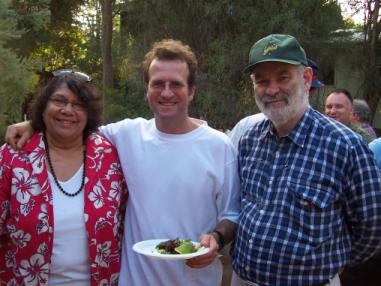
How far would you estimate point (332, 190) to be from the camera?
2453 millimetres

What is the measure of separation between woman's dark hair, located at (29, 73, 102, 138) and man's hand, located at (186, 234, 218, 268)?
99 cm

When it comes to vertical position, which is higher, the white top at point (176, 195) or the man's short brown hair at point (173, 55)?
the man's short brown hair at point (173, 55)

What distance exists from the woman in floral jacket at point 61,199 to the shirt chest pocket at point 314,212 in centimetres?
103

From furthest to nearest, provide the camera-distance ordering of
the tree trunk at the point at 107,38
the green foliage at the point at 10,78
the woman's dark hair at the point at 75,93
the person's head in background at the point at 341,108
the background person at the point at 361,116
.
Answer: the tree trunk at the point at 107,38 < the green foliage at the point at 10,78 < the background person at the point at 361,116 < the person's head in background at the point at 341,108 < the woman's dark hair at the point at 75,93

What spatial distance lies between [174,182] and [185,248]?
1.46 feet

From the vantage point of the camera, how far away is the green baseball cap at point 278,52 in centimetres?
262

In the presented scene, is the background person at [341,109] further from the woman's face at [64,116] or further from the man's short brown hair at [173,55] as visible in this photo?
the woman's face at [64,116]

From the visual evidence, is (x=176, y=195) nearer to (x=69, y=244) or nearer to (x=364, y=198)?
(x=69, y=244)

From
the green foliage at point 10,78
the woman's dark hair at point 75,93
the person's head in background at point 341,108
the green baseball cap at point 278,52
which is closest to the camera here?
the green baseball cap at point 278,52

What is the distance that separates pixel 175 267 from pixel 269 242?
0.63m

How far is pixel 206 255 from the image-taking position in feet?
8.39

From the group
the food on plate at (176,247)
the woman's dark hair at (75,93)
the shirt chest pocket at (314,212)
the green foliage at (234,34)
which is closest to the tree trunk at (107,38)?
the green foliage at (234,34)

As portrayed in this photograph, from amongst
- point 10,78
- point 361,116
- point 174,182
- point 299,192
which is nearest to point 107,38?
point 10,78

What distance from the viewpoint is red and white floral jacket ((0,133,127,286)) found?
103 inches
